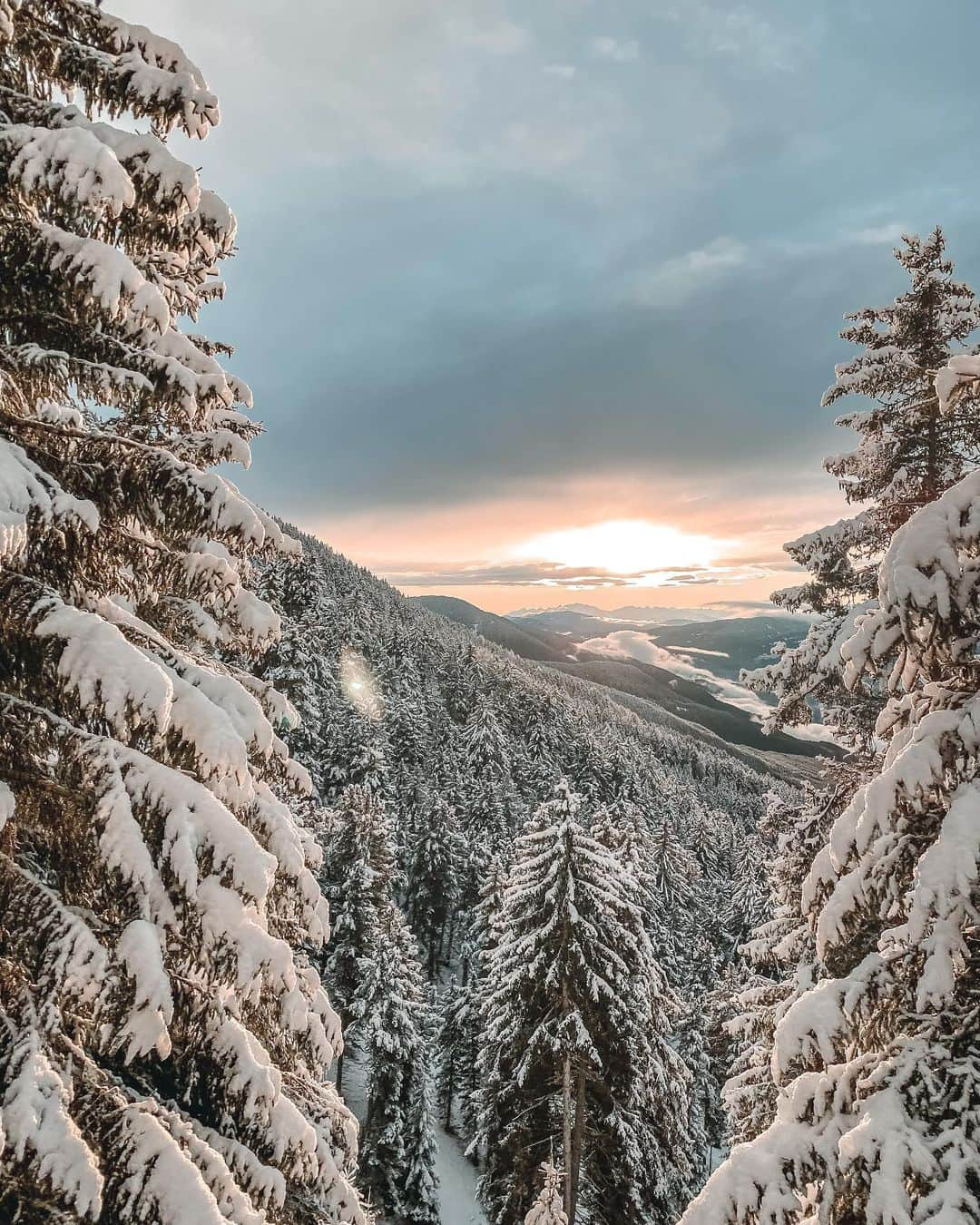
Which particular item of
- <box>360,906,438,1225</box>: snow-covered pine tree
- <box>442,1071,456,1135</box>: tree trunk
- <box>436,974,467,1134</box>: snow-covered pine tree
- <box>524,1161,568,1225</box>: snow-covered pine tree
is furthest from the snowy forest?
<box>442,1071,456,1135</box>: tree trunk

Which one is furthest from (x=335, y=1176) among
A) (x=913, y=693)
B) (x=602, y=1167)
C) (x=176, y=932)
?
(x=602, y=1167)

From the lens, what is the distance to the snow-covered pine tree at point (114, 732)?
320 cm

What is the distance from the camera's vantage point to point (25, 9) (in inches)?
148

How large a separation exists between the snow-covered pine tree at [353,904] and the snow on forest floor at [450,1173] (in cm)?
701

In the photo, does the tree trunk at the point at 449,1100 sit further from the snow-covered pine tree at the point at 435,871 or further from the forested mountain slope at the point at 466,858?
the snow-covered pine tree at the point at 435,871

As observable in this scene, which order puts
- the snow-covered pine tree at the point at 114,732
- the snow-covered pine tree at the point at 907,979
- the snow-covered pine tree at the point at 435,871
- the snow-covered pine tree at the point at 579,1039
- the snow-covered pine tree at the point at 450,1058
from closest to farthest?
the snow-covered pine tree at the point at 114,732, the snow-covered pine tree at the point at 907,979, the snow-covered pine tree at the point at 579,1039, the snow-covered pine tree at the point at 450,1058, the snow-covered pine tree at the point at 435,871

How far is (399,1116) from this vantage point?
23.2 metres

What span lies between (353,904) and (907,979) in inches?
905

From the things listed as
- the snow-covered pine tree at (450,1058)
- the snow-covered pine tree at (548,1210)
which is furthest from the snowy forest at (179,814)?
the snow-covered pine tree at (450,1058)

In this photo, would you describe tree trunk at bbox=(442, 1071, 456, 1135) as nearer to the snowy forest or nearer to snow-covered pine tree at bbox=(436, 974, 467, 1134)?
snow-covered pine tree at bbox=(436, 974, 467, 1134)

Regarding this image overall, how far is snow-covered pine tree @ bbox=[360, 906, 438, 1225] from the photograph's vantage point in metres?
22.4

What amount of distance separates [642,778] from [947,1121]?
80.4 m

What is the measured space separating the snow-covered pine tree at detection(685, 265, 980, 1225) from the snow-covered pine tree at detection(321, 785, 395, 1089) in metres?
20.9

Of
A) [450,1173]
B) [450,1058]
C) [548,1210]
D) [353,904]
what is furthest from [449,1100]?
[548,1210]
